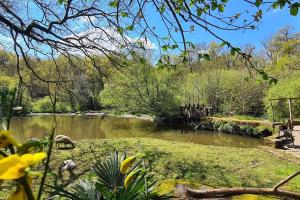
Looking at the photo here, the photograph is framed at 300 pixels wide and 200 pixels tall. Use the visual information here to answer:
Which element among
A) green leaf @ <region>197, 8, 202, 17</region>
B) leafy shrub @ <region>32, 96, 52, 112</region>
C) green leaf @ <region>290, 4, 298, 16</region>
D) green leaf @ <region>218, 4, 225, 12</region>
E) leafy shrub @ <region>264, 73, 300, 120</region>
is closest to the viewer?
green leaf @ <region>290, 4, 298, 16</region>

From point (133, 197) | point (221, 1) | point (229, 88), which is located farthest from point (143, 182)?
point (229, 88)

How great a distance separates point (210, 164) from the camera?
9148 mm

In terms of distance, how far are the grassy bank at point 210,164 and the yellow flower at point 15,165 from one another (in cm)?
628

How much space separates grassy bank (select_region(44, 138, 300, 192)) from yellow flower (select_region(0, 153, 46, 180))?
6.28 meters

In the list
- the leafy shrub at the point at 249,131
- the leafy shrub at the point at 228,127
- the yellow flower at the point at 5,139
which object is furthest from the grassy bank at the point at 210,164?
the leafy shrub at the point at 228,127

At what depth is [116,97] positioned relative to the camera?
32.0 metres

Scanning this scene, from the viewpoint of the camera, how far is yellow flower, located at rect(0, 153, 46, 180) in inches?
12.8

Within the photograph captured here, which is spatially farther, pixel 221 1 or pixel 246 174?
pixel 246 174

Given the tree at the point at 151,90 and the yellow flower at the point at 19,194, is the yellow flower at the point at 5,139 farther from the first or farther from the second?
the tree at the point at 151,90

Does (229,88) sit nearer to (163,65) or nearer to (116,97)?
(116,97)

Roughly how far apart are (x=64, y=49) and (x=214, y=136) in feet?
47.3

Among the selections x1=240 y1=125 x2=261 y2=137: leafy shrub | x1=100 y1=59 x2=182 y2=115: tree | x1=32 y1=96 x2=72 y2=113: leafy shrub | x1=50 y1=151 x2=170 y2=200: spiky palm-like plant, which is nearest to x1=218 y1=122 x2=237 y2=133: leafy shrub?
x1=240 y1=125 x2=261 y2=137: leafy shrub

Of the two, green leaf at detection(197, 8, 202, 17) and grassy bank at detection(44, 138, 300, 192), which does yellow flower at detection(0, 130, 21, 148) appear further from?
grassy bank at detection(44, 138, 300, 192)

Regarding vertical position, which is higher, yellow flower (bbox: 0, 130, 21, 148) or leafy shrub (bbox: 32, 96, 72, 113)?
leafy shrub (bbox: 32, 96, 72, 113)
